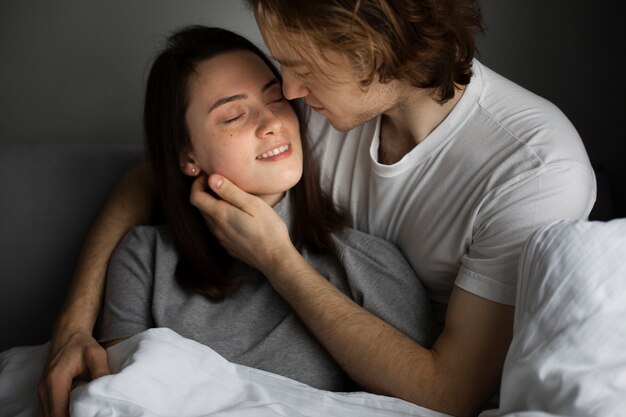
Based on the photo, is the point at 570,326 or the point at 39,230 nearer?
the point at 570,326

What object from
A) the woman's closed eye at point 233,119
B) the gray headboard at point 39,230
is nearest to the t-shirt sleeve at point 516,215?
the woman's closed eye at point 233,119

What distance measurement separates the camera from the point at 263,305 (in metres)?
1.52

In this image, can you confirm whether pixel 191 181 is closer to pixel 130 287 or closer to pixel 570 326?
pixel 130 287

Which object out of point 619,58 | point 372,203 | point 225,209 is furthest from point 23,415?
point 619,58

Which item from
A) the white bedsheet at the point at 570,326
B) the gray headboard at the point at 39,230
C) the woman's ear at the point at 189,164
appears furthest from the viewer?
the gray headboard at the point at 39,230

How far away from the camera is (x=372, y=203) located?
156 centimetres

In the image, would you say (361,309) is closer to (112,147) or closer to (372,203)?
(372,203)

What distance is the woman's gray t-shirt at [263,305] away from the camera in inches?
56.6

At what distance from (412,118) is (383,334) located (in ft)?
1.34

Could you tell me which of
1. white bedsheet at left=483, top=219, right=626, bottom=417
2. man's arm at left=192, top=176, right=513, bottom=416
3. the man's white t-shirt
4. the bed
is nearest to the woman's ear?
man's arm at left=192, top=176, right=513, bottom=416

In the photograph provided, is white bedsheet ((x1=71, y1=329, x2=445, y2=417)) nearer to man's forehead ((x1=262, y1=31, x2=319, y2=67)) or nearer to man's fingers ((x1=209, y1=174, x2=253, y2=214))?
A: man's fingers ((x1=209, y1=174, x2=253, y2=214))

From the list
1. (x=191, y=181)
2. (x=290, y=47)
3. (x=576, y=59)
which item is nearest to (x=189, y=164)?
(x=191, y=181)

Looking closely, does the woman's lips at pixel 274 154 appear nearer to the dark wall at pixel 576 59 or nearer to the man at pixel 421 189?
the man at pixel 421 189

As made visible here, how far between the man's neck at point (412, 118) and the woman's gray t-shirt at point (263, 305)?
0.61ft
